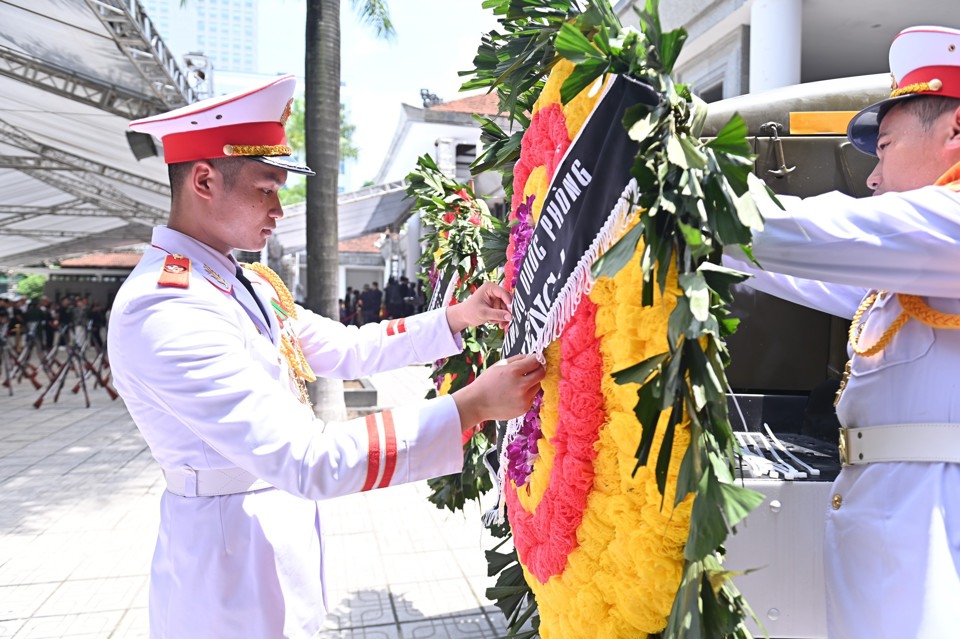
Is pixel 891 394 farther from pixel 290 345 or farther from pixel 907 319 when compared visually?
pixel 290 345

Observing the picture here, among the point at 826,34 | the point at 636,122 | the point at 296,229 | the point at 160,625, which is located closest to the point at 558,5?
the point at 636,122

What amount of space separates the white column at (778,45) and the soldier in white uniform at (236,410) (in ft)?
21.1

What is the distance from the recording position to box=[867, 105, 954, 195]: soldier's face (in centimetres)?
151

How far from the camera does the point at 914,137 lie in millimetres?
1552

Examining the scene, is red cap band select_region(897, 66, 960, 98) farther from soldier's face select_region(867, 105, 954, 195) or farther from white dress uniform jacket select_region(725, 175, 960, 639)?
white dress uniform jacket select_region(725, 175, 960, 639)

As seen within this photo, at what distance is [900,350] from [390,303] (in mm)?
15663

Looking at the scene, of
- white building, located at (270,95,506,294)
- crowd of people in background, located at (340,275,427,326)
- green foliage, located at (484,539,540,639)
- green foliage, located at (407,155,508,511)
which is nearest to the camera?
green foliage, located at (484,539,540,639)

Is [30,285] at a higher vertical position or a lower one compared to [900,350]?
higher

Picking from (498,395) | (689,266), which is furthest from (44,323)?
(689,266)

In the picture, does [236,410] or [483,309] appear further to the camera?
[483,309]

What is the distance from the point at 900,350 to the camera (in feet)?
4.99

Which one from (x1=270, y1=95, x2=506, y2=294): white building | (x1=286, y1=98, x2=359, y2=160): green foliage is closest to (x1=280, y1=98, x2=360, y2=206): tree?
(x1=286, y1=98, x2=359, y2=160): green foliage

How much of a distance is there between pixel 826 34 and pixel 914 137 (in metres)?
8.30

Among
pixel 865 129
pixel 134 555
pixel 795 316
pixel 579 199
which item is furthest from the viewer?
pixel 134 555
